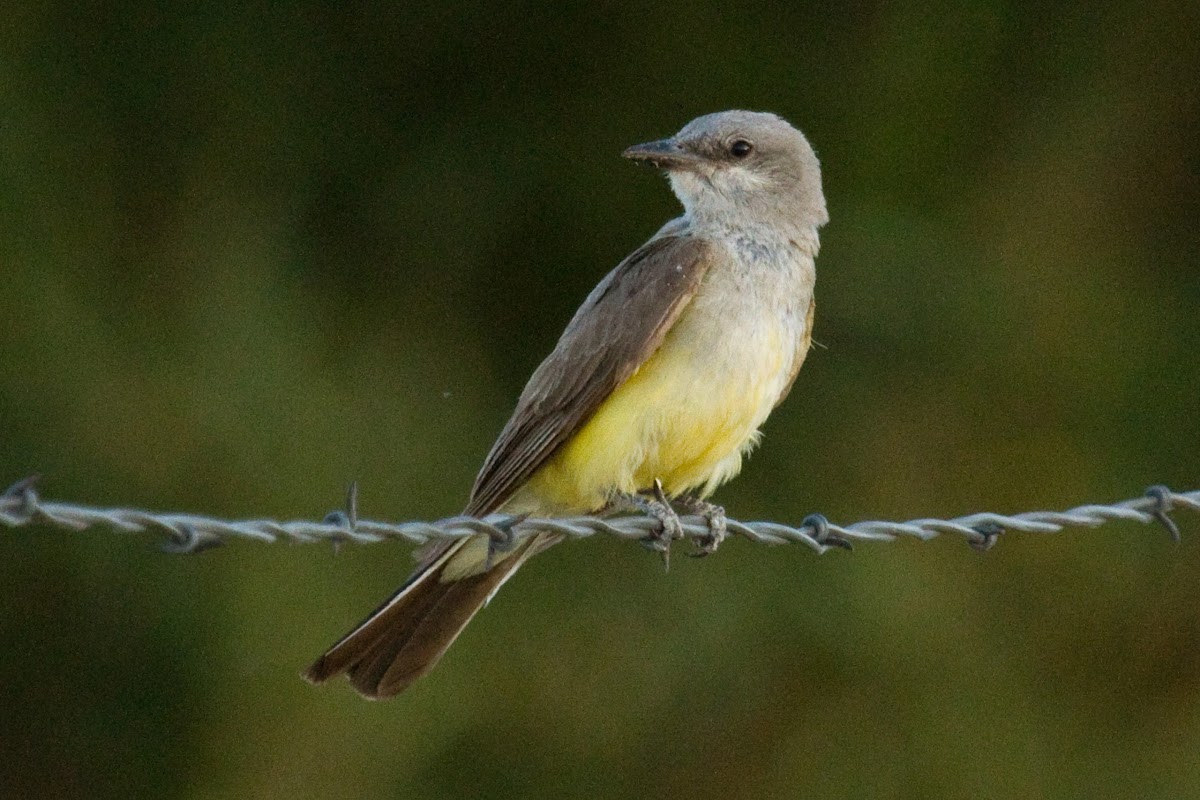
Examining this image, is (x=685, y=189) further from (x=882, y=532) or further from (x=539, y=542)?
(x=882, y=532)

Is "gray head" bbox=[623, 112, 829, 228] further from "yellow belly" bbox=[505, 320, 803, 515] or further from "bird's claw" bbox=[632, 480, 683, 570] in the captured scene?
"bird's claw" bbox=[632, 480, 683, 570]

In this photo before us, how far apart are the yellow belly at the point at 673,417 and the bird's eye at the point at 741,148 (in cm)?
87

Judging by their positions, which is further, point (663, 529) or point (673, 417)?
point (673, 417)

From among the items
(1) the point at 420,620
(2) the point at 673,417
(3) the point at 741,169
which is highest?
(3) the point at 741,169

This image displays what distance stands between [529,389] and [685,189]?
33.2 inches

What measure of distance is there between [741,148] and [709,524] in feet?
4.88

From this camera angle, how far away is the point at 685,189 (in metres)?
5.20

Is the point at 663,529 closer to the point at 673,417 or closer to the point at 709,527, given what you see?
the point at 709,527

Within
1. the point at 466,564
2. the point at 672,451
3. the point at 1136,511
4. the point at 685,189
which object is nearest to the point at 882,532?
the point at 1136,511

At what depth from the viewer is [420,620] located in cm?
453

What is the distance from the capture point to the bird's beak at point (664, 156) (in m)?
5.18

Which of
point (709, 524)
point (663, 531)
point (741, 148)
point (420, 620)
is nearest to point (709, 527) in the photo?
point (709, 524)

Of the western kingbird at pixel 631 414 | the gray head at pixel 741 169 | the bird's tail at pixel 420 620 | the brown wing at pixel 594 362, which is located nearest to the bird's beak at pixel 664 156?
the gray head at pixel 741 169

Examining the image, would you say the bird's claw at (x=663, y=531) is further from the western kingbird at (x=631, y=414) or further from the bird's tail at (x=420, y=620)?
the bird's tail at (x=420, y=620)
